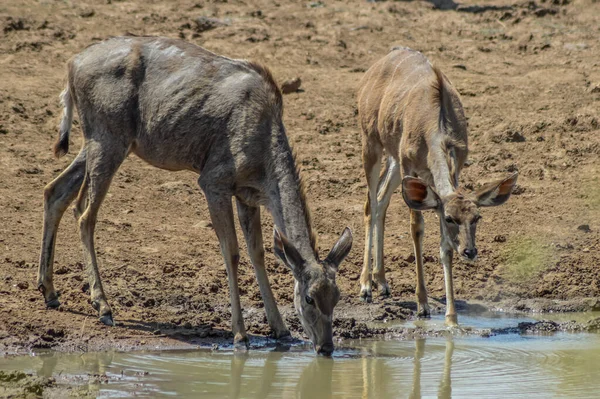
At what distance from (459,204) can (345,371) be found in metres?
1.88

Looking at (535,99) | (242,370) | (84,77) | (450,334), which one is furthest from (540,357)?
(535,99)

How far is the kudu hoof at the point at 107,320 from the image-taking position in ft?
30.6

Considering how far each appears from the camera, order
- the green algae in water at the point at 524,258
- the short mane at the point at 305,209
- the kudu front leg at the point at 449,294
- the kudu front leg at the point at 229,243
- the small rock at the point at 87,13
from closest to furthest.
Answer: the short mane at the point at 305,209 → the kudu front leg at the point at 229,243 → the kudu front leg at the point at 449,294 → the green algae in water at the point at 524,258 → the small rock at the point at 87,13

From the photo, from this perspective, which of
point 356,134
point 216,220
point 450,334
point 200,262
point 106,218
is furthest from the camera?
point 356,134

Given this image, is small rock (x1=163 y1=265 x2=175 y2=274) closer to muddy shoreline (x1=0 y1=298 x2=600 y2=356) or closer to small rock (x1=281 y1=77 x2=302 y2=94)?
muddy shoreline (x1=0 y1=298 x2=600 y2=356)

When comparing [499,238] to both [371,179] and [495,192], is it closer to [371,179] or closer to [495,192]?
[371,179]

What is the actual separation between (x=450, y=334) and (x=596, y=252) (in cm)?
290

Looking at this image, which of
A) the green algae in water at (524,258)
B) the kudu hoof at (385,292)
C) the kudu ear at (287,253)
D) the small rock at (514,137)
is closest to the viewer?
the kudu ear at (287,253)

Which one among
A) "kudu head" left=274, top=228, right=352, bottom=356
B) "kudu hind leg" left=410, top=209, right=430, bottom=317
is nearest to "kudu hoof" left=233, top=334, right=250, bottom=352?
"kudu head" left=274, top=228, right=352, bottom=356

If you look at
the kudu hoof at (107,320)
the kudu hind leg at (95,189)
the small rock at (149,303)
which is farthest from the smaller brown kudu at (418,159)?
the kudu hoof at (107,320)

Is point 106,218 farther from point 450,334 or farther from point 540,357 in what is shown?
point 540,357

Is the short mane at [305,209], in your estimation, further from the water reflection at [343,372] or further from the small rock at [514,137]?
the small rock at [514,137]

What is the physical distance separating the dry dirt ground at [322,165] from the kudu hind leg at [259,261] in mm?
266

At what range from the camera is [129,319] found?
31.5 feet
